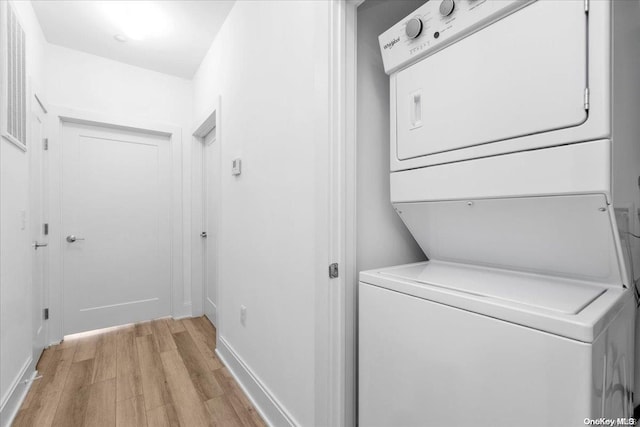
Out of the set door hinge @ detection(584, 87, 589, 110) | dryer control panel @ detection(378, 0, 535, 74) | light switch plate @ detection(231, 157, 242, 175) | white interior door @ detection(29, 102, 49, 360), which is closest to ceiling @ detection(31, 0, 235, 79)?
white interior door @ detection(29, 102, 49, 360)

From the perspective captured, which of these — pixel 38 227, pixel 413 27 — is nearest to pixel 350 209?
pixel 413 27

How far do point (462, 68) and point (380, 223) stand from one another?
62 cm

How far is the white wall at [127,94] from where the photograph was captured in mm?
2576

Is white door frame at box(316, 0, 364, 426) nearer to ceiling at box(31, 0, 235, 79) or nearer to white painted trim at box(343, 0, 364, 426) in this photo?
white painted trim at box(343, 0, 364, 426)

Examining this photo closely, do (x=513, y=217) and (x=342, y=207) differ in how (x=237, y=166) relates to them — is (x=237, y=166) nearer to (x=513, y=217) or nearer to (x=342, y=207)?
(x=342, y=207)

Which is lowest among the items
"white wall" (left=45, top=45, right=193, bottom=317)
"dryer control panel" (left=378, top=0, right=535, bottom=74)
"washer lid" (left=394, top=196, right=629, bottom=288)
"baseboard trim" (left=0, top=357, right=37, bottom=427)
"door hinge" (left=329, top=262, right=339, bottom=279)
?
"baseboard trim" (left=0, top=357, right=37, bottom=427)

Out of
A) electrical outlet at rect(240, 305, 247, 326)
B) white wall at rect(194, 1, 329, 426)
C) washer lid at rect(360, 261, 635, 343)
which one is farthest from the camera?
electrical outlet at rect(240, 305, 247, 326)

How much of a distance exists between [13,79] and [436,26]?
88.5 inches

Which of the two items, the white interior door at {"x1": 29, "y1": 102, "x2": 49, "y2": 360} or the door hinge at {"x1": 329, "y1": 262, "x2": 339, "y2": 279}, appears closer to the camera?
the door hinge at {"x1": 329, "y1": 262, "x2": 339, "y2": 279}

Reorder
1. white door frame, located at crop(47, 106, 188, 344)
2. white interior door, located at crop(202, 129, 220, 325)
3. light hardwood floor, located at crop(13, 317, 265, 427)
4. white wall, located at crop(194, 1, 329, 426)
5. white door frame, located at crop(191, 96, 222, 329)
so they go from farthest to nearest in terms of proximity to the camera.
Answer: white door frame, located at crop(191, 96, 222, 329), white interior door, located at crop(202, 129, 220, 325), white door frame, located at crop(47, 106, 188, 344), light hardwood floor, located at crop(13, 317, 265, 427), white wall, located at crop(194, 1, 329, 426)

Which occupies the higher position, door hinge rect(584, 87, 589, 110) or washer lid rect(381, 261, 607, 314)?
door hinge rect(584, 87, 589, 110)

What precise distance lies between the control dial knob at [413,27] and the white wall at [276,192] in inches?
11.9

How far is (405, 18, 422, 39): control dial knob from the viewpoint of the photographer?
3.08 feet

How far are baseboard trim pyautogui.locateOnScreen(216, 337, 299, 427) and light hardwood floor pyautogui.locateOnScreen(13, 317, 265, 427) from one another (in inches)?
1.7
